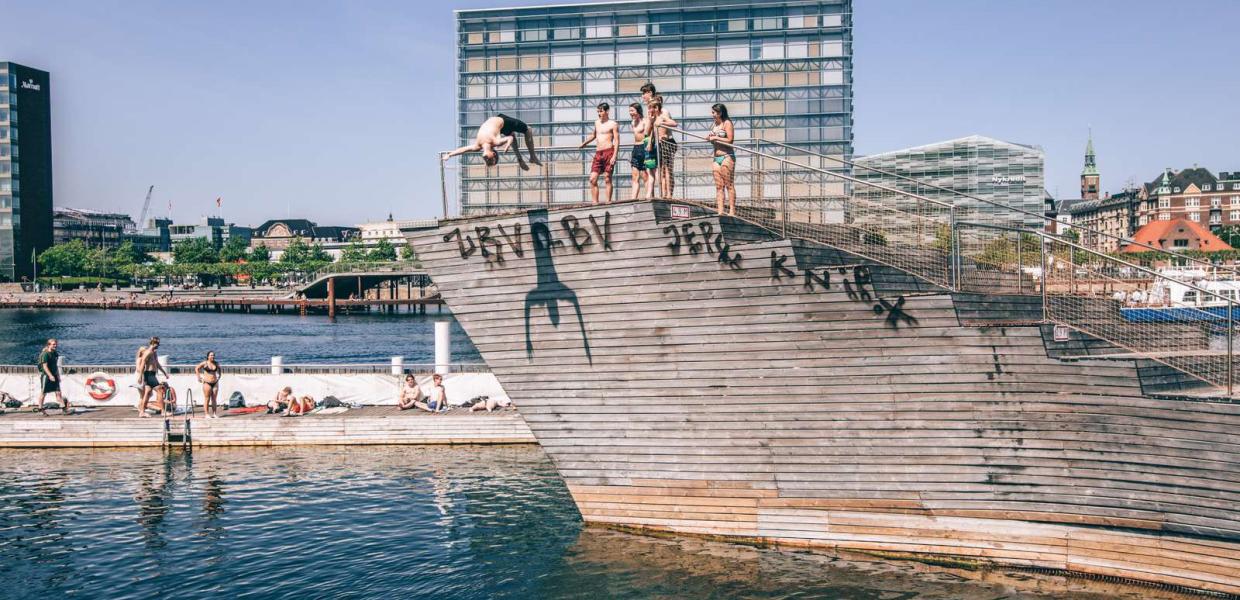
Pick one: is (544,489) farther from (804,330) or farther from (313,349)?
(313,349)

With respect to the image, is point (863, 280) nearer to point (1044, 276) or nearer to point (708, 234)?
point (708, 234)

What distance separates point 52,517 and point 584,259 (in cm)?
1399

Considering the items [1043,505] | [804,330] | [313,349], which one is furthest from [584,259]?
[313,349]

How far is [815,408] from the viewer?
13.9 meters

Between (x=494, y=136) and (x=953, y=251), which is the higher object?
(x=494, y=136)

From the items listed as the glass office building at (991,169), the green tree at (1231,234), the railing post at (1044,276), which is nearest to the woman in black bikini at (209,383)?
the railing post at (1044,276)

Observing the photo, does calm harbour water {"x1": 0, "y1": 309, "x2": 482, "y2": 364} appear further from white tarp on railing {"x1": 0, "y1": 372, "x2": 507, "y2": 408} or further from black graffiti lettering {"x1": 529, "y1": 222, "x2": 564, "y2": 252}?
black graffiti lettering {"x1": 529, "y1": 222, "x2": 564, "y2": 252}

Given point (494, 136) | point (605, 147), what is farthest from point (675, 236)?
point (494, 136)

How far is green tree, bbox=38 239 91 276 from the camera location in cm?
15712

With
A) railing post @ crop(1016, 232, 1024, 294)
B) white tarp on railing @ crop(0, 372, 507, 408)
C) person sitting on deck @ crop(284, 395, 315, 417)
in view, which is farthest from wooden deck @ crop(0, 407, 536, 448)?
railing post @ crop(1016, 232, 1024, 294)

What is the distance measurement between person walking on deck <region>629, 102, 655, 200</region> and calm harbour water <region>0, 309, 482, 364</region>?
42901 mm

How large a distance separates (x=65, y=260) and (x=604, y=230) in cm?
18029

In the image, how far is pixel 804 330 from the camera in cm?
1367

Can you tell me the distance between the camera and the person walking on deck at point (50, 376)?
87.0 ft
